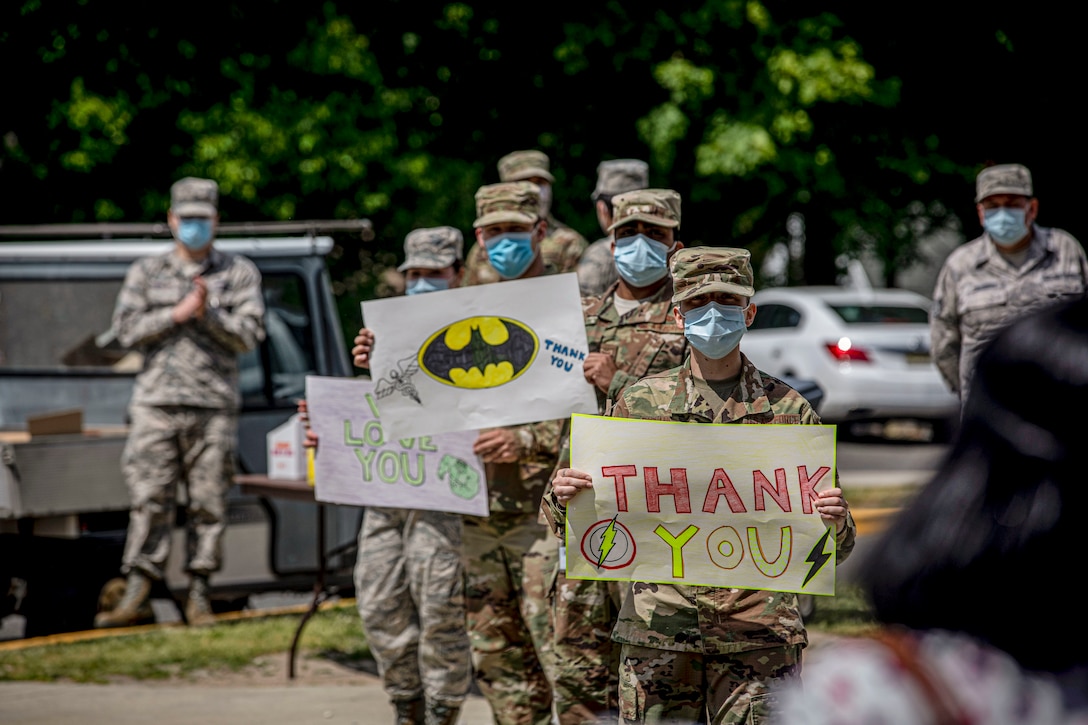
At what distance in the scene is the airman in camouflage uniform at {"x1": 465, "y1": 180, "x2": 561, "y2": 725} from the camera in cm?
518

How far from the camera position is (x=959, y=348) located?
754 cm

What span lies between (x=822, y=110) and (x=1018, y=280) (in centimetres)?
1026

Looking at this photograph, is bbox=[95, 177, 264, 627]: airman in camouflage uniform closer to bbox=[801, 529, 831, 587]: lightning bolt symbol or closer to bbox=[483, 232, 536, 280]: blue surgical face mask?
bbox=[483, 232, 536, 280]: blue surgical face mask

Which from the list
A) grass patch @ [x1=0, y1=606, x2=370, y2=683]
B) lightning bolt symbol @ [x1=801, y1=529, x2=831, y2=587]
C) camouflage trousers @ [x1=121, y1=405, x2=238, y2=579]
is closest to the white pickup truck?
camouflage trousers @ [x1=121, y1=405, x2=238, y2=579]

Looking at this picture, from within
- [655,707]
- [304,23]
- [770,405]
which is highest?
[304,23]

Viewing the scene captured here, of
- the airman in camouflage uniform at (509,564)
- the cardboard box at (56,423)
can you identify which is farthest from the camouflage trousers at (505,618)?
the cardboard box at (56,423)

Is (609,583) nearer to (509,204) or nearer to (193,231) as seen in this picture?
(509,204)

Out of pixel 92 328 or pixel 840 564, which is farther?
pixel 92 328

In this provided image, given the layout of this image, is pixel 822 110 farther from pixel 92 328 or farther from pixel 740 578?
pixel 740 578

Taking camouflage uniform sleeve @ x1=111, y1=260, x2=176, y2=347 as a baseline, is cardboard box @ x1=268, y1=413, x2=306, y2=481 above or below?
below

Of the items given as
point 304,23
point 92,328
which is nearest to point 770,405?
point 92,328

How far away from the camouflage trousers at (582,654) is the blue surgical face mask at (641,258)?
1033 mm

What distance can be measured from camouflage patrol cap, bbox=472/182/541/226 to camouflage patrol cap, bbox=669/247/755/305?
142 centimetres

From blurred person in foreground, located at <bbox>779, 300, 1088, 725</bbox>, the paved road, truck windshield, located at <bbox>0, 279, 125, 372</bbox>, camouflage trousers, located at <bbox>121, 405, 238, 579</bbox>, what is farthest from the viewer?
truck windshield, located at <bbox>0, 279, 125, 372</bbox>
